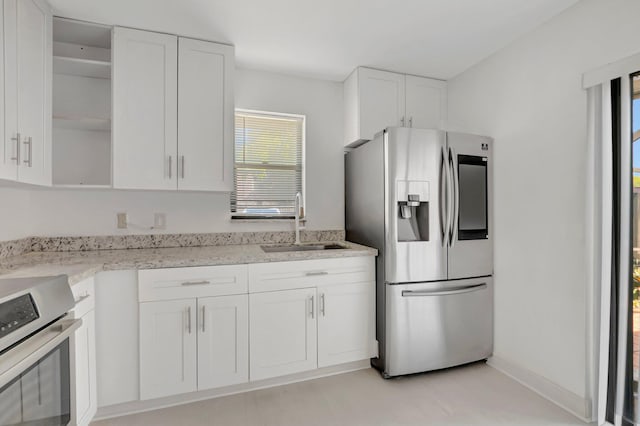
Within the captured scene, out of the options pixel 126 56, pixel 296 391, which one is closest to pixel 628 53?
pixel 296 391

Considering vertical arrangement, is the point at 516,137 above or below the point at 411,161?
above

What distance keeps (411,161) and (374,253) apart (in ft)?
2.45

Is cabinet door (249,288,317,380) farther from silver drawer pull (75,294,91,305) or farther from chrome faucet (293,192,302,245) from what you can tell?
silver drawer pull (75,294,91,305)

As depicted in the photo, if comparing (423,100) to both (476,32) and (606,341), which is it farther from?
(606,341)

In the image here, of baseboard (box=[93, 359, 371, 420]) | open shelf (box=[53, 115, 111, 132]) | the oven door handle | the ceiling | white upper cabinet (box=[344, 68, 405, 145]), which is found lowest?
baseboard (box=[93, 359, 371, 420])

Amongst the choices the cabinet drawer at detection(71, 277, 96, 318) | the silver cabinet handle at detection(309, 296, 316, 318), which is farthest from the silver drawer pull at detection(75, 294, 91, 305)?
the silver cabinet handle at detection(309, 296, 316, 318)

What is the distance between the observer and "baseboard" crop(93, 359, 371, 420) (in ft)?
6.02

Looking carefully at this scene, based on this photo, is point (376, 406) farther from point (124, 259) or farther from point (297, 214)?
point (124, 259)

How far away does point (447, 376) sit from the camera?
2.29 meters

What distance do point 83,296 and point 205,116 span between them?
1373mm

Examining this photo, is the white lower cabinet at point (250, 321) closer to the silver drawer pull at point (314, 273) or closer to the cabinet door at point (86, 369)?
the silver drawer pull at point (314, 273)

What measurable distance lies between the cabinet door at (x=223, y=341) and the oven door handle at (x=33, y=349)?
2.52 feet

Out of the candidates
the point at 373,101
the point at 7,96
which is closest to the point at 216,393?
the point at 7,96

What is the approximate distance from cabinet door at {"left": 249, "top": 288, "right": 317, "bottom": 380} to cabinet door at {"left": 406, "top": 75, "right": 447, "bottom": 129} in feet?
6.08
